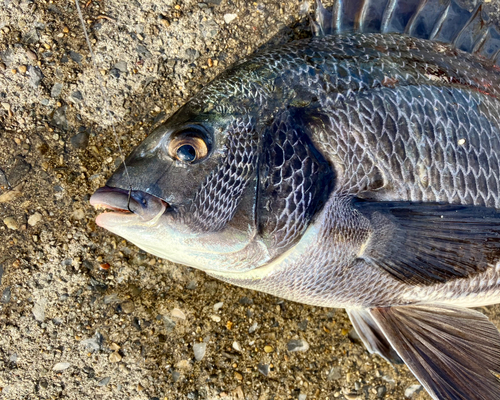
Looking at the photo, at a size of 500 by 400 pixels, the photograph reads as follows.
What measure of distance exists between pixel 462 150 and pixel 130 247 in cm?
177

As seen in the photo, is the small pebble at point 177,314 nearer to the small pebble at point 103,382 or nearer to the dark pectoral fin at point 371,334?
the small pebble at point 103,382

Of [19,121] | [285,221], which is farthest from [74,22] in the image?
[285,221]

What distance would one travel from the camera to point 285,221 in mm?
1505

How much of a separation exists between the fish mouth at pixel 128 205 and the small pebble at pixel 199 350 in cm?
103

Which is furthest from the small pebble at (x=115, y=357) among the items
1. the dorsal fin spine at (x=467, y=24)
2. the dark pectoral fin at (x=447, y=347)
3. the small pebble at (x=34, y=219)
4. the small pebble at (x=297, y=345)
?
the dorsal fin spine at (x=467, y=24)

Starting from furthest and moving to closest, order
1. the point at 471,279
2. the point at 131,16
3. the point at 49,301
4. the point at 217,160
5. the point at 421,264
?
the point at 131,16 < the point at 49,301 < the point at 471,279 < the point at 421,264 < the point at 217,160

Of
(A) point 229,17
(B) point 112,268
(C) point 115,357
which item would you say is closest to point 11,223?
(B) point 112,268

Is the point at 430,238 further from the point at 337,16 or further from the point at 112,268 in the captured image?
the point at 112,268

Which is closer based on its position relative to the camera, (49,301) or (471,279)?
(471,279)

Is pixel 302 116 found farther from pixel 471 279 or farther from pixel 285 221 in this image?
pixel 471 279

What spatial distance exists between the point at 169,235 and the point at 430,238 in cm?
110

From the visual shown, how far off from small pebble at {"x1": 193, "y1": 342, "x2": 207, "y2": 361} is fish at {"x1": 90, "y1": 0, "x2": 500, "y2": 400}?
585mm

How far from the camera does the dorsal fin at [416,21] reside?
1957mm

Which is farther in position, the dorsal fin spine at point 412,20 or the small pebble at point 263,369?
the small pebble at point 263,369
